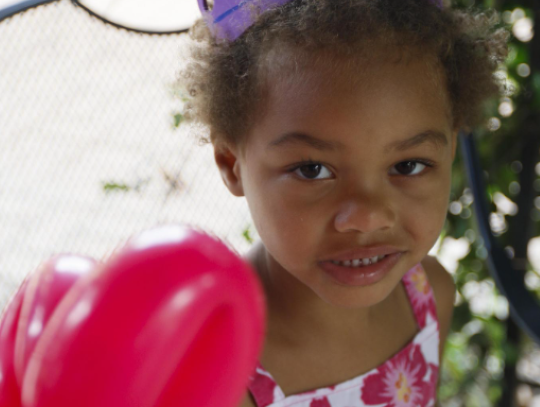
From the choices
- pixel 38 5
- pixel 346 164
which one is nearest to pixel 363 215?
pixel 346 164

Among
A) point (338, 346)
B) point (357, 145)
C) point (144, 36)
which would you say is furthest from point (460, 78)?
point (144, 36)

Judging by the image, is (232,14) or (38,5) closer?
(232,14)


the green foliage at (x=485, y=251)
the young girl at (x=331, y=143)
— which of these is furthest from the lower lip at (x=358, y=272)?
the green foliage at (x=485, y=251)

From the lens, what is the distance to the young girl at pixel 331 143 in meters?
0.63

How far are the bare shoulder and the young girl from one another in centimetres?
22

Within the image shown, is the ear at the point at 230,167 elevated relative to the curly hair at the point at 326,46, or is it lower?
lower

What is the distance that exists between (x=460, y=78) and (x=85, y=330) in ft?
2.08

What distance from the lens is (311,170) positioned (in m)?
0.66

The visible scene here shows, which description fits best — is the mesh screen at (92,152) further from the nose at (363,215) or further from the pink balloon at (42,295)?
the pink balloon at (42,295)

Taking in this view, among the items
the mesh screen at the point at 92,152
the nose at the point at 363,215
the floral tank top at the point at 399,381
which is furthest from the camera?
the mesh screen at the point at 92,152

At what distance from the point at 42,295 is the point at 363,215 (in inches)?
13.4

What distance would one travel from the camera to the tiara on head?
70cm

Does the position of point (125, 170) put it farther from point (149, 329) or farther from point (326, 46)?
point (149, 329)

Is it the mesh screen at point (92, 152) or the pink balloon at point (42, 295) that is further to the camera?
the mesh screen at point (92, 152)
